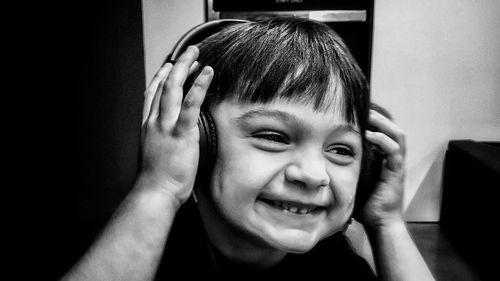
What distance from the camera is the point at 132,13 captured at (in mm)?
2041

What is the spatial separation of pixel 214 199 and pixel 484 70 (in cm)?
213

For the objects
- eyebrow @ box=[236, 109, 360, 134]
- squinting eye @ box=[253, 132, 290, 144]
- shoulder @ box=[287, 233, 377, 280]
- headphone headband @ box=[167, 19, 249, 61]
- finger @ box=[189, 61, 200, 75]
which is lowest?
shoulder @ box=[287, 233, 377, 280]

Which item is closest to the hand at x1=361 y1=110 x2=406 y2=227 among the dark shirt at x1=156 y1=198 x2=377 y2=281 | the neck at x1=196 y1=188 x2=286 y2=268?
the dark shirt at x1=156 y1=198 x2=377 y2=281

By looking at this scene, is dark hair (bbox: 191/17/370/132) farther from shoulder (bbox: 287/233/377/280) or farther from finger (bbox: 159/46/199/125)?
shoulder (bbox: 287/233/377/280)

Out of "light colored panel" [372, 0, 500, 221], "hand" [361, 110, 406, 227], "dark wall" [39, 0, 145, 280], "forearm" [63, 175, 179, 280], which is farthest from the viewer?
"light colored panel" [372, 0, 500, 221]

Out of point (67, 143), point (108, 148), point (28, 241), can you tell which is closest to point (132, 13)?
point (108, 148)

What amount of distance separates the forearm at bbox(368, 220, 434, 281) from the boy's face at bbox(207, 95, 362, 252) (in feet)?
0.71

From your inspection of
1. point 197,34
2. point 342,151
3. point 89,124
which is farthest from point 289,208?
point 89,124

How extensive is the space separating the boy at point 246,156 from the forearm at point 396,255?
0.53ft

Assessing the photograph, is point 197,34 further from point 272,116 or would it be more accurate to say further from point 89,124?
point 89,124

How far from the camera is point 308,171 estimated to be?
1.80 ft

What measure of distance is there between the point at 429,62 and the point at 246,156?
1968mm

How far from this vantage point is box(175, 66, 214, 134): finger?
553mm

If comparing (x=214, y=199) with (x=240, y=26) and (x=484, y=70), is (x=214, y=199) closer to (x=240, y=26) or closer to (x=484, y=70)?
(x=240, y=26)
